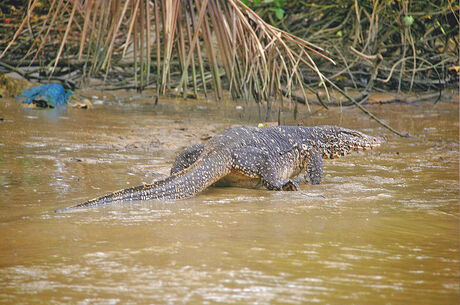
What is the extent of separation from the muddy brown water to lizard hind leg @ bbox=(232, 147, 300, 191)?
142 millimetres

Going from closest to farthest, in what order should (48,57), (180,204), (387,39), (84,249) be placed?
1. (84,249)
2. (180,204)
3. (48,57)
4. (387,39)

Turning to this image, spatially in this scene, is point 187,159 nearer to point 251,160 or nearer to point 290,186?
point 251,160

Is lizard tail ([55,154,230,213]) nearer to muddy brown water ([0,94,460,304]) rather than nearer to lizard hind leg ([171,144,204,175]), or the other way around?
muddy brown water ([0,94,460,304])

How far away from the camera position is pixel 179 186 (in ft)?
16.0

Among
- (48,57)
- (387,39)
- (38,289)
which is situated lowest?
(38,289)

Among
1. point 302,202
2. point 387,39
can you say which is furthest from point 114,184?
point 387,39

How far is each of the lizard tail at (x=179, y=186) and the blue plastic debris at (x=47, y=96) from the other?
5744 mm

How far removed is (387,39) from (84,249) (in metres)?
10.0

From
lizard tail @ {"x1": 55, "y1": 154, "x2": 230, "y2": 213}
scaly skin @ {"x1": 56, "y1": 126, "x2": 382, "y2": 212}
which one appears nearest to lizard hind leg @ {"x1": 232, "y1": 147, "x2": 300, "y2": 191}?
scaly skin @ {"x1": 56, "y1": 126, "x2": 382, "y2": 212}

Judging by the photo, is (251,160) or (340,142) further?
(340,142)

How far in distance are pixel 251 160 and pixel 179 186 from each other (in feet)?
2.75

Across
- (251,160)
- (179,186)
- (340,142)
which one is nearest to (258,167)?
(251,160)

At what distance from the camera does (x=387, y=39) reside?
1216cm

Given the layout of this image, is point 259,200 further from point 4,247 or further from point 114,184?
point 4,247
